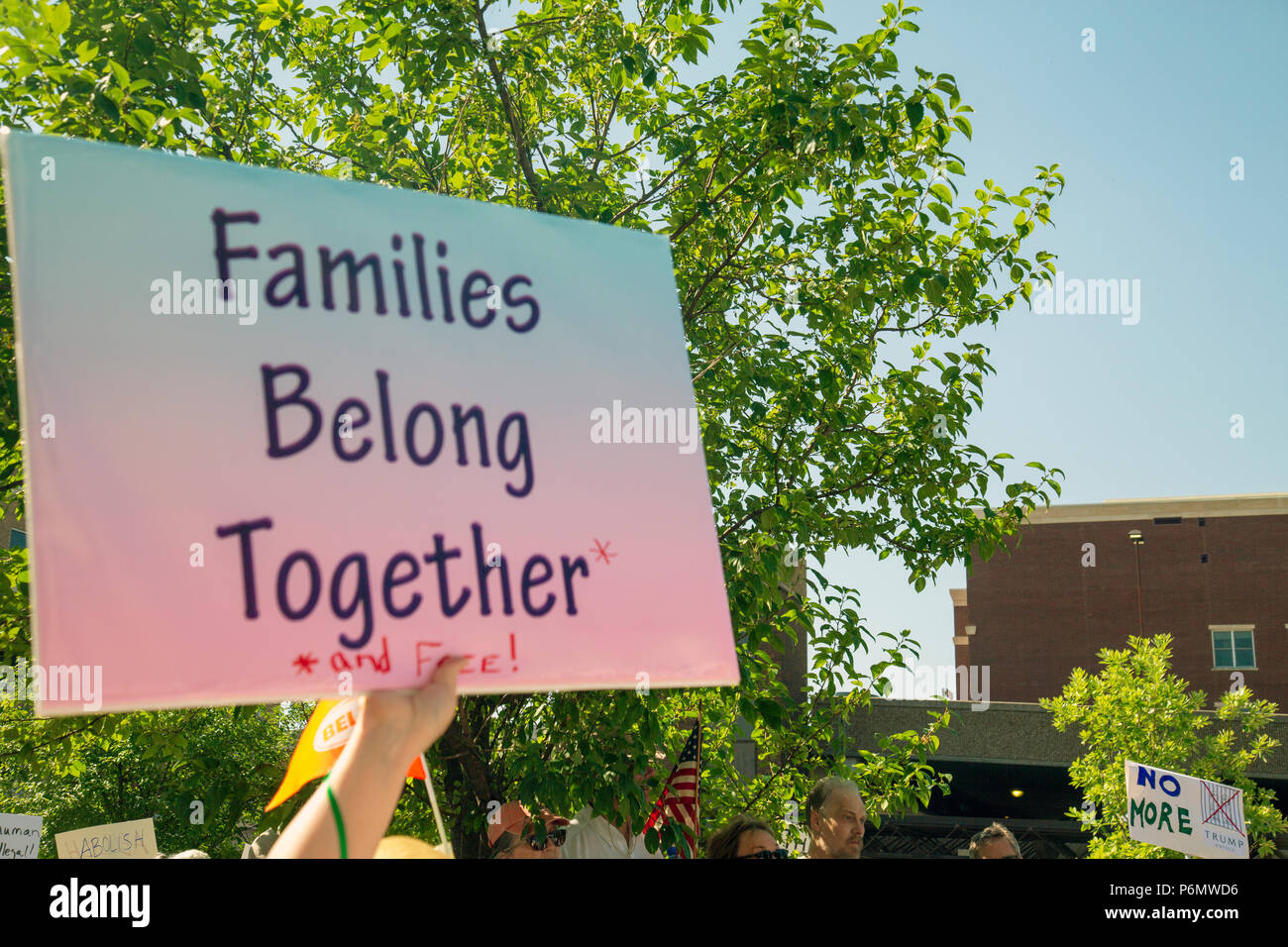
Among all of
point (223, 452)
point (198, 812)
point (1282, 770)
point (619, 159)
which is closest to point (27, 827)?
point (198, 812)

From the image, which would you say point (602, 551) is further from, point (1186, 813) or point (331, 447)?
point (1186, 813)

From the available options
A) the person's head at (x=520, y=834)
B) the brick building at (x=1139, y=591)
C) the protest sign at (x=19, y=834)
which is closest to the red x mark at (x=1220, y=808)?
the person's head at (x=520, y=834)

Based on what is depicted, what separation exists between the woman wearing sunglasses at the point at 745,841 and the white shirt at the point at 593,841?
1.14 m

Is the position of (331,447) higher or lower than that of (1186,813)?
higher

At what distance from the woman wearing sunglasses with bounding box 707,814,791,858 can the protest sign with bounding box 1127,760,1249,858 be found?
5.08 metres

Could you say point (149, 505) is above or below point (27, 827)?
above

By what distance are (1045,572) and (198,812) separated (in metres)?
44.8

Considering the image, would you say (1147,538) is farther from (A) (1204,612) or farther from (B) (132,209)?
(B) (132,209)

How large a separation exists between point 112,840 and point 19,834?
68cm

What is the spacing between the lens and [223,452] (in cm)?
168

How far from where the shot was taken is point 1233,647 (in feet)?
141

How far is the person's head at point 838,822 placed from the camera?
4.95m

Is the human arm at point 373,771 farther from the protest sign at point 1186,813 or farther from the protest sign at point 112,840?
the protest sign at point 112,840

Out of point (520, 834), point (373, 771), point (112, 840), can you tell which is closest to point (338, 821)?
point (373, 771)
